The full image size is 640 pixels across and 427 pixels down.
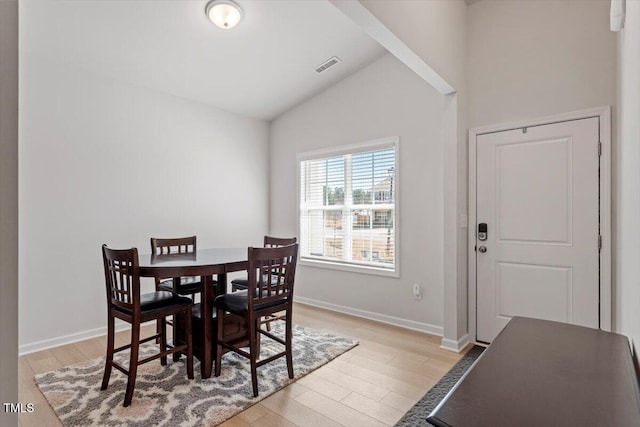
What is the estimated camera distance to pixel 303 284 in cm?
453

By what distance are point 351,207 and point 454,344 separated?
188cm

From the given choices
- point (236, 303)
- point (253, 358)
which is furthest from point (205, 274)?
point (253, 358)

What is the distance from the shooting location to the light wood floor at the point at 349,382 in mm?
1954

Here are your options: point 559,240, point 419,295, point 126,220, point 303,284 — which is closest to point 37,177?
point 126,220

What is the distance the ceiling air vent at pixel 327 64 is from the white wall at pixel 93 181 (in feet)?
4.68

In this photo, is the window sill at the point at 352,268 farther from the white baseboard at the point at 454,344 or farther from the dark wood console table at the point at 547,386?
the dark wood console table at the point at 547,386

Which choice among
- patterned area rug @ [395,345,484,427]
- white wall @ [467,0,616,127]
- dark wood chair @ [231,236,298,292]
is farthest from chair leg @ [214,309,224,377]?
white wall @ [467,0,616,127]

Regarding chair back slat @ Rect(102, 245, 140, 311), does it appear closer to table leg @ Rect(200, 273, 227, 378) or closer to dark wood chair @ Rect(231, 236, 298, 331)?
table leg @ Rect(200, 273, 227, 378)

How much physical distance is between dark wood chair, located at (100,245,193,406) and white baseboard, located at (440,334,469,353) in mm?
2147

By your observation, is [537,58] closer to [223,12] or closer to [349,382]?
[223,12]

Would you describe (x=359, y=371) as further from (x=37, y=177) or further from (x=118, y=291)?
(x=37, y=177)

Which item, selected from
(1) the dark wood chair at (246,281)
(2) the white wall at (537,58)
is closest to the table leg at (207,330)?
(1) the dark wood chair at (246,281)

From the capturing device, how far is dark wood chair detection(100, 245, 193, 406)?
2.02 m

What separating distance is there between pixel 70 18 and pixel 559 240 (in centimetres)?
424
